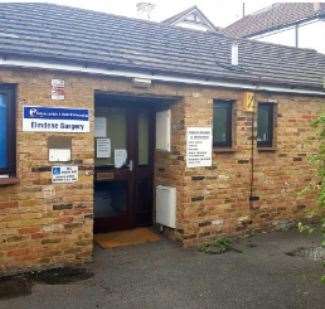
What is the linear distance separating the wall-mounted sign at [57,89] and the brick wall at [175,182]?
2.9 inches

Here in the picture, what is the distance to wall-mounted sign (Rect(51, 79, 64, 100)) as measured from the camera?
6.96m

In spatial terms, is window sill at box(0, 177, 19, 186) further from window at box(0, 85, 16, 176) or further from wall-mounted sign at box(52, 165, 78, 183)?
wall-mounted sign at box(52, 165, 78, 183)

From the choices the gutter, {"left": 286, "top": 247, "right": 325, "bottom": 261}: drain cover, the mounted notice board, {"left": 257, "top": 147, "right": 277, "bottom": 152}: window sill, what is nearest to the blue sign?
the gutter

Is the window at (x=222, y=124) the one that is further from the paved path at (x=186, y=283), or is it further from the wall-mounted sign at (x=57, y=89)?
the wall-mounted sign at (x=57, y=89)

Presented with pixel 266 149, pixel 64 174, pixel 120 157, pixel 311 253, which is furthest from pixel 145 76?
pixel 311 253

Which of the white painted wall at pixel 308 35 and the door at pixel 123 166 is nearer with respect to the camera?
the door at pixel 123 166

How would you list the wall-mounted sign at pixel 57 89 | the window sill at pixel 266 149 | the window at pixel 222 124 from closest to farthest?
the wall-mounted sign at pixel 57 89, the window at pixel 222 124, the window sill at pixel 266 149

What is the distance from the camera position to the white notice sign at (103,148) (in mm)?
8680

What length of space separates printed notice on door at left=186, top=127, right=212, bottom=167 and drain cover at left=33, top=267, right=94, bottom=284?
280 centimetres

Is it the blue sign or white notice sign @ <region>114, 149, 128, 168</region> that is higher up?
the blue sign

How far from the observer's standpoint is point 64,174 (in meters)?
7.14

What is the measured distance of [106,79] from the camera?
7539 millimetres

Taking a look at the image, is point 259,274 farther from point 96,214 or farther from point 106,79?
point 106,79

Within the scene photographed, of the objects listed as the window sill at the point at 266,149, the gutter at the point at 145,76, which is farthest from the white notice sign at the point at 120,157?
the window sill at the point at 266,149
